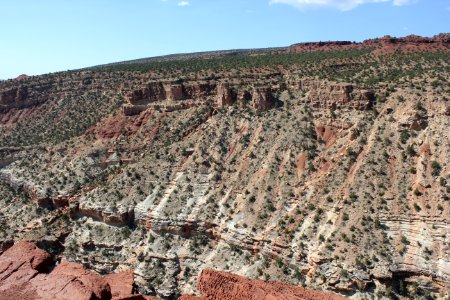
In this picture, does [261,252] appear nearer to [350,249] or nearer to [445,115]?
[350,249]

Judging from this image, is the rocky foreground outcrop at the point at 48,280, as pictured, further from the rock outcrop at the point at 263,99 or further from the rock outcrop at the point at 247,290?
the rock outcrop at the point at 263,99

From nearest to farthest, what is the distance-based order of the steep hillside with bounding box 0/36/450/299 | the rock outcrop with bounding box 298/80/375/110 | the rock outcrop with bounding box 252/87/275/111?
the steep hillside with bounding box 0/36/450/299 < the rock outcrop with bounding box 298/80/375/110 < the rock outcrop with bounding box 252/87/275/111

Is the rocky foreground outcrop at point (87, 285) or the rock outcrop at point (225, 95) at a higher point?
the rock outcrop at point (225, 95)

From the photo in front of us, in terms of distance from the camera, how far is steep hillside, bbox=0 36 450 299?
130 ft

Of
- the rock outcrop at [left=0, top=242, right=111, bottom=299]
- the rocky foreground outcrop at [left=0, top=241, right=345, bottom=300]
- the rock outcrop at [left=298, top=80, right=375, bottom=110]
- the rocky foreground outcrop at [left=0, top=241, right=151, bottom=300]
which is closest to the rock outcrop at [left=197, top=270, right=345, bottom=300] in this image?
the rocky foreground outcrop at [left=0, top=241, right=345, bottom=300]

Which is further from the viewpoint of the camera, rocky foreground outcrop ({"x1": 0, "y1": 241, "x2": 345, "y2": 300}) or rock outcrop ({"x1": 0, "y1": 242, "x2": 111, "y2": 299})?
rocky foreground outcrop ({"x1": 0, "y1": 241, "x2": 345, "y2": 300})

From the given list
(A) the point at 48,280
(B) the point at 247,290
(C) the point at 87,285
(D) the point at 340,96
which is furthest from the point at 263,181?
(A) the point at 48,280

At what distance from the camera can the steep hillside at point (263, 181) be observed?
39719 mm

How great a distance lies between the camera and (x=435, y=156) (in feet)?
142

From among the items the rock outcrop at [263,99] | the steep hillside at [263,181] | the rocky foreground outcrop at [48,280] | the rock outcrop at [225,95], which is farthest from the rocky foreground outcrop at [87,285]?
the rock outcrop at [225,95]

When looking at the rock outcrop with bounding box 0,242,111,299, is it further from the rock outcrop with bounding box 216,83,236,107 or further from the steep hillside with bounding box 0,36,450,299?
the rock outcrop with bounding box 216,83,236,107

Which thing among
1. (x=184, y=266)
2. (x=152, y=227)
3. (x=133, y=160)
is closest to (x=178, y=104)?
(x=133, y=160)

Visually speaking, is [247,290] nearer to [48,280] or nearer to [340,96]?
[48,280]

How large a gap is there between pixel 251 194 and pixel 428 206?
17118mm
